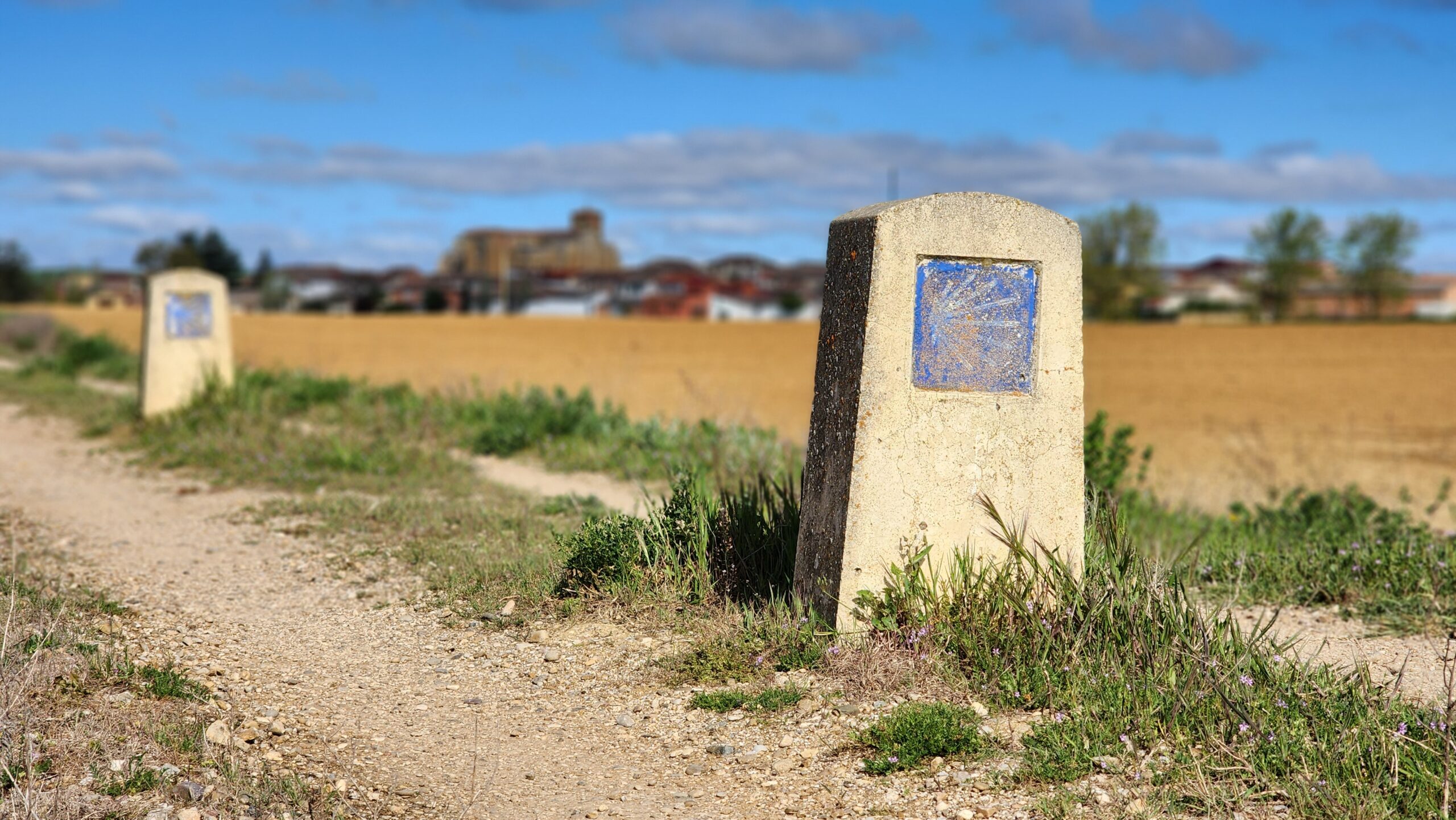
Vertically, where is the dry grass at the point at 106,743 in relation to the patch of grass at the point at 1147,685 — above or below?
below

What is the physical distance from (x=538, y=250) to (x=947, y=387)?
145738 mm

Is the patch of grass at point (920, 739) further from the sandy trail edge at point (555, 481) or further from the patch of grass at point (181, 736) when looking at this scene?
the sandy trail edge at point (555, 481)

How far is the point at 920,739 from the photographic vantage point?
4.09 metres

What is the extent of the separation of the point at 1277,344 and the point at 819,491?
168 ft

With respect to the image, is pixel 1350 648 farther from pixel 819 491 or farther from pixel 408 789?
pixel 408 789

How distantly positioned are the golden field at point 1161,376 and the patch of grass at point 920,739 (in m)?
7.81

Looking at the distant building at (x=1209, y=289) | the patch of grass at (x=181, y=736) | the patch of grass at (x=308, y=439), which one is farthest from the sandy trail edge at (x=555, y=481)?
the distant building at (x=1209, y=289)

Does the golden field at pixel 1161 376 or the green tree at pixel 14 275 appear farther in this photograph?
the green tree at pixel 14 275

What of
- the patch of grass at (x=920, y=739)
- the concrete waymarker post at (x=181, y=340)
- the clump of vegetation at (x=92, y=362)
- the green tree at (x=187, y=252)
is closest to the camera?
the patch of grass at (x=920, y=739)

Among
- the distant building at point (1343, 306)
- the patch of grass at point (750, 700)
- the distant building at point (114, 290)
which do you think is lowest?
the patch of grass at point (750, 700)

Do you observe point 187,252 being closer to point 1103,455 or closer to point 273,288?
point 273,288

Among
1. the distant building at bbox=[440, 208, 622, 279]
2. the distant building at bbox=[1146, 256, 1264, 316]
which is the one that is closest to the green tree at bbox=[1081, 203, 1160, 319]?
the distant building at bbox=[1146, 256, 1264, 316]

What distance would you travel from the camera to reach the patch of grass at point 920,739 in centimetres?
407

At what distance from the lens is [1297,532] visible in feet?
25.6
